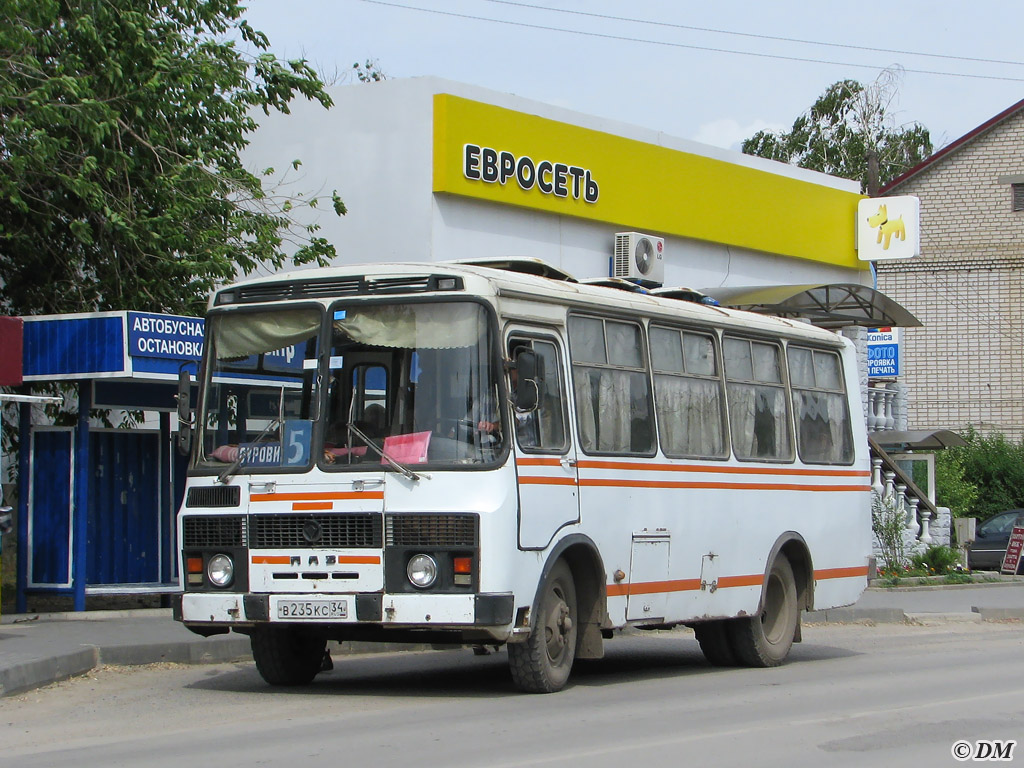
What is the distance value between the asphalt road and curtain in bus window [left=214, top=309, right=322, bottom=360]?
97.6 inches

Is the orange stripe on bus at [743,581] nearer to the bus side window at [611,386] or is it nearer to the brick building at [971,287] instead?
the bus side window at [611,386]

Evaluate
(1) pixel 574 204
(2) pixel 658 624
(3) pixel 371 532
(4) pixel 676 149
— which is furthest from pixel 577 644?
(4) pixel 676 149

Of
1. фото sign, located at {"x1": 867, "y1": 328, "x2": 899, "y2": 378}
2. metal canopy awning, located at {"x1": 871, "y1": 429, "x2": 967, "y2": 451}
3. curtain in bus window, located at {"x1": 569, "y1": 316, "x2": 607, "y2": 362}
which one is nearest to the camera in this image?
curtain in bus window, located at {"x1": 569, "y1": 316, "x2": 607, "y2": 362}

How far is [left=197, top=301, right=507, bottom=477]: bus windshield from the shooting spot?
10039 mm

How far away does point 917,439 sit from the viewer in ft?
99.6


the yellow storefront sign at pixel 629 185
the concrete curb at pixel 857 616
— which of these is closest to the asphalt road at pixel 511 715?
the concrete curb at pixel 857 616

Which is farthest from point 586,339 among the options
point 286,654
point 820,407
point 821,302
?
point 821,302

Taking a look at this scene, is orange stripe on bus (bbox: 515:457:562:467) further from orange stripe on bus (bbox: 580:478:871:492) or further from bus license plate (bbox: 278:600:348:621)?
bus license plate (bbox: 278:600:348:621)

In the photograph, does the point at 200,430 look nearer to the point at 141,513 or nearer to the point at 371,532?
the point at 371,532

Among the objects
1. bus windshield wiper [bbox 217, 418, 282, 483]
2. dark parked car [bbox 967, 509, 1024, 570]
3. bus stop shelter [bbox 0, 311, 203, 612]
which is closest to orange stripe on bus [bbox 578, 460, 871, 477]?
bus windshield wiper [bbox 217, 418, 282, 483]

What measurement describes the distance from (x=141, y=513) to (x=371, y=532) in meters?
7.65

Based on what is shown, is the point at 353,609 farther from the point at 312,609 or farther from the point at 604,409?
the point at 604,409

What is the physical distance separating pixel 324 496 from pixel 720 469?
160 inches

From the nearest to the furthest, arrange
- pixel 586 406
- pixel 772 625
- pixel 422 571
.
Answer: pixel 422 571 → pixel 586 406 → pixel 772 625
